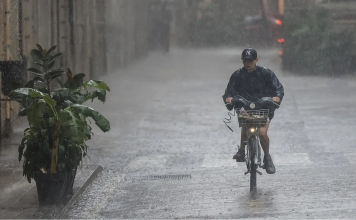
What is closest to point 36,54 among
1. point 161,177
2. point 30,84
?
point 30,84

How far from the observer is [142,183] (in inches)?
396

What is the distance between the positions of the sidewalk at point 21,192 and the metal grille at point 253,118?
2.05 metres

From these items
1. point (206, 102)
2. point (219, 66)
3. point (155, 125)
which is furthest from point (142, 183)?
point (219, 66)

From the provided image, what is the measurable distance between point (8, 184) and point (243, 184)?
2.82 meters

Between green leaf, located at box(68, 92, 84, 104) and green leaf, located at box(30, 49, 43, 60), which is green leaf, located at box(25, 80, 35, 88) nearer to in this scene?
green leaf, located at box(30, 49, 43, 60)

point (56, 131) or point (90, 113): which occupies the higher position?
point (90, 113)

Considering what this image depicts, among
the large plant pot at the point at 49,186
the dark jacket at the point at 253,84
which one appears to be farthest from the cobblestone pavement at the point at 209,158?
the dark jacket at the point at 253,84

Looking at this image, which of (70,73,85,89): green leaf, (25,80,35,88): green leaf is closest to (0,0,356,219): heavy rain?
(70,73,85,89): green leaf

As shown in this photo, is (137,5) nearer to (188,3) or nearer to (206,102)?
(188,3)

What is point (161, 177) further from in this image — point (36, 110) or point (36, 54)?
point (36, 110)

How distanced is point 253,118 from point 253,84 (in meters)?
0.60

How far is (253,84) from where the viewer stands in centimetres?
952

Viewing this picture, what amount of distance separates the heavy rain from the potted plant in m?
0.01

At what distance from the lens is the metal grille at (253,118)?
9.08 meters
